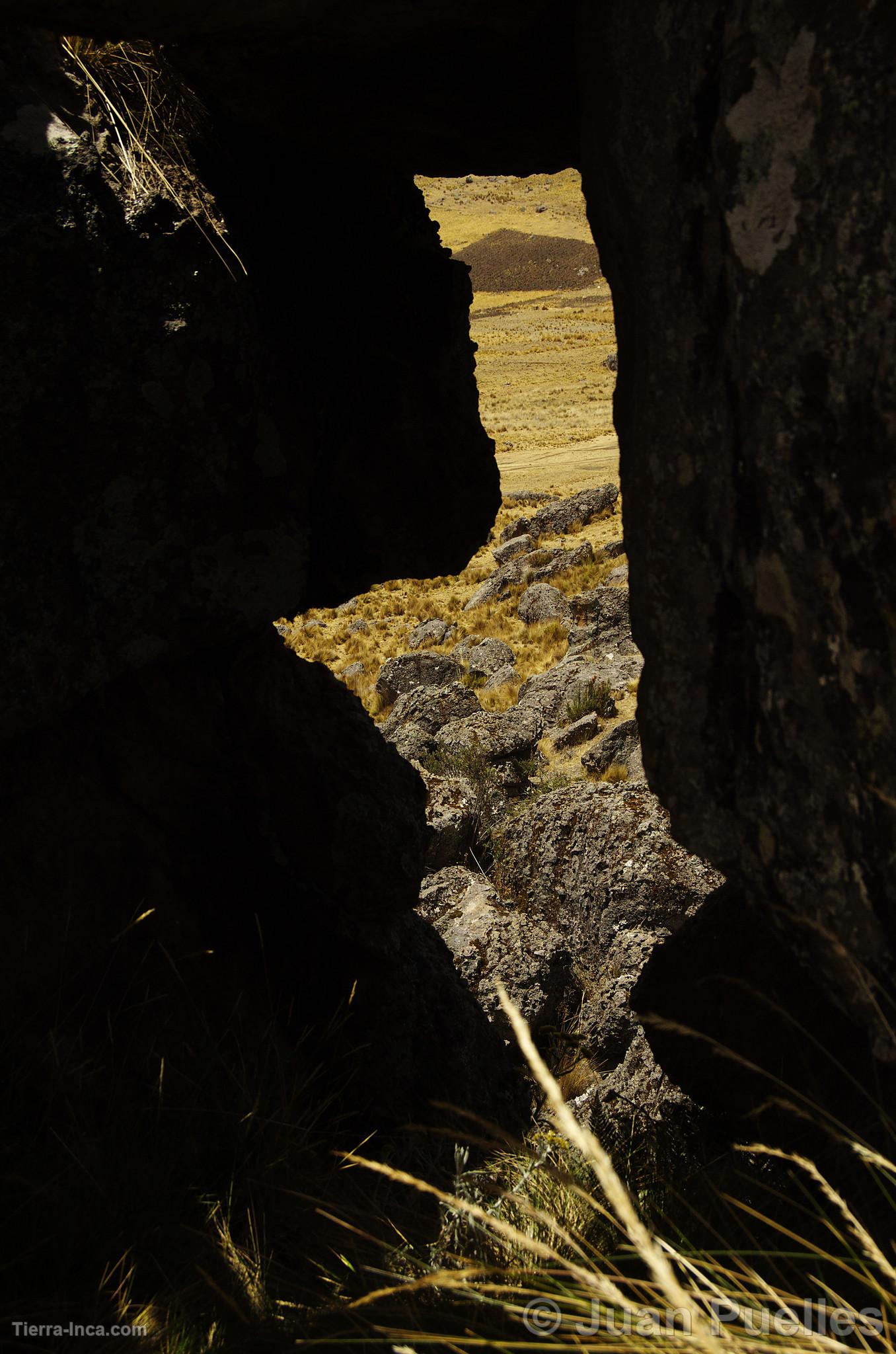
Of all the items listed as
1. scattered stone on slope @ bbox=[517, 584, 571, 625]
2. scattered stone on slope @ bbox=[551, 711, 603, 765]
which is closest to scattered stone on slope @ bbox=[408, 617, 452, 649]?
scattered stone on slope @ bbox=[517, 584, 571, 625]

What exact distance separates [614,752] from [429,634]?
743 centimetres

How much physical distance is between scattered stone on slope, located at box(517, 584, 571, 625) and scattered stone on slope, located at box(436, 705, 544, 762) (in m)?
4.70

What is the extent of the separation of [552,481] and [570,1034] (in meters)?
19.4

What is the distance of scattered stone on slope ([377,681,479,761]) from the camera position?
10.2 meters

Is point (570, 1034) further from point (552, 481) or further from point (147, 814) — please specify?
point (552, 481)

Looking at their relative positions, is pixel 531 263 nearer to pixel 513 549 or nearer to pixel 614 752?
pixel 513 549

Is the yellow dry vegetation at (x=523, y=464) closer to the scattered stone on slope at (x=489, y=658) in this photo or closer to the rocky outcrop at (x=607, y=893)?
the scattered stone on slope at (x=489, y=658)

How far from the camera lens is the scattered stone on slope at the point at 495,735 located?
9930mm

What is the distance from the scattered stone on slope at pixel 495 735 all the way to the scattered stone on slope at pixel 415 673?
10.5 feet

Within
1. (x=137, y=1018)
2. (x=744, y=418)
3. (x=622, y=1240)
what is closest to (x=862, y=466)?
(x=744, y=418)

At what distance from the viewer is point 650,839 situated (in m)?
6.16

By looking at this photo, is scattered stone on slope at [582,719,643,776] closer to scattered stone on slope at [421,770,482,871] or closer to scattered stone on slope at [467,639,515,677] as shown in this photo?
scattered stone on slope at [421,770,482,871]

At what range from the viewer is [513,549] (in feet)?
63.4

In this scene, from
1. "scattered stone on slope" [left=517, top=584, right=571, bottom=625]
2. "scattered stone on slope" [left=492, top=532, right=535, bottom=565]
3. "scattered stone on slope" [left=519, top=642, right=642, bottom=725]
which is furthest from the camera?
"scattered stone on slope" [left=492, top=532, right=535, bottom=565]
